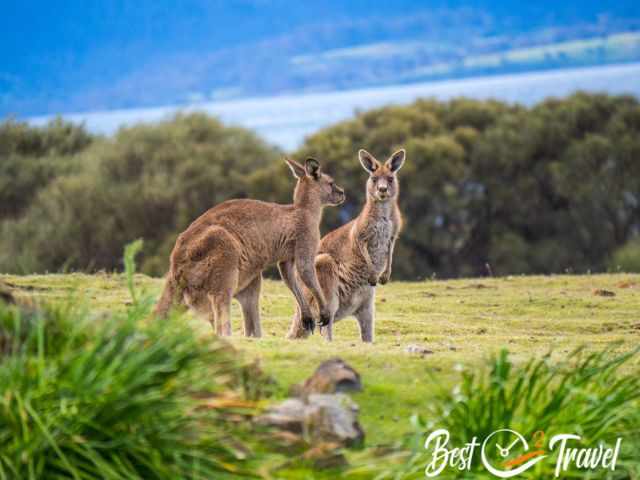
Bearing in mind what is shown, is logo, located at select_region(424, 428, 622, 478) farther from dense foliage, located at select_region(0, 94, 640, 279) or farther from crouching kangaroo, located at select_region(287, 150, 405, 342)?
dense foliage, located at select_region(0, 94, 640, 279)

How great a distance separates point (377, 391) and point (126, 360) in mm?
1867

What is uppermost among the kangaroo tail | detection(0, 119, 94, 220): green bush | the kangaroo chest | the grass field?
detection(0, 119, 94, 220): green bush

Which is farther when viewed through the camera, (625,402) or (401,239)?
(401,239)

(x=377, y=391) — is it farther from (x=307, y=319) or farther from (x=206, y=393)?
(x=307, y=319)

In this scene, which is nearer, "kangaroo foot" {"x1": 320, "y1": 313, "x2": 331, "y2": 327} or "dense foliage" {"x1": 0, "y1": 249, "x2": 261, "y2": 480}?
"dense foliage" {"x1": 0, "y1": 249, "x2": 261, "y2": 480}

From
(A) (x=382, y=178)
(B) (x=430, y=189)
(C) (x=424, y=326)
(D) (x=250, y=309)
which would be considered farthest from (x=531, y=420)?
(B) (x=430, y=189)

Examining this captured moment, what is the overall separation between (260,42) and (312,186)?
109183 mm

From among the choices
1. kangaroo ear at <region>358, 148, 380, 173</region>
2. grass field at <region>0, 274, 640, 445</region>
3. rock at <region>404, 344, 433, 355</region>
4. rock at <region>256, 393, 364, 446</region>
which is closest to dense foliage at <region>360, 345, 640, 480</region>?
rock at <region>256, 393, 364, 446</region>

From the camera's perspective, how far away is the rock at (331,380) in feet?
21.3

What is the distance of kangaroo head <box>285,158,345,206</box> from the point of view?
34.1ft

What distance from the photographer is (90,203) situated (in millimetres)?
37000

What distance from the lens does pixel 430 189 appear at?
36.8 metres

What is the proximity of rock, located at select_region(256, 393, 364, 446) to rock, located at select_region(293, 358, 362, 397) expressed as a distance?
0.81ft

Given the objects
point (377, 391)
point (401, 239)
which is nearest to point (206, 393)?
point (377, 391)
